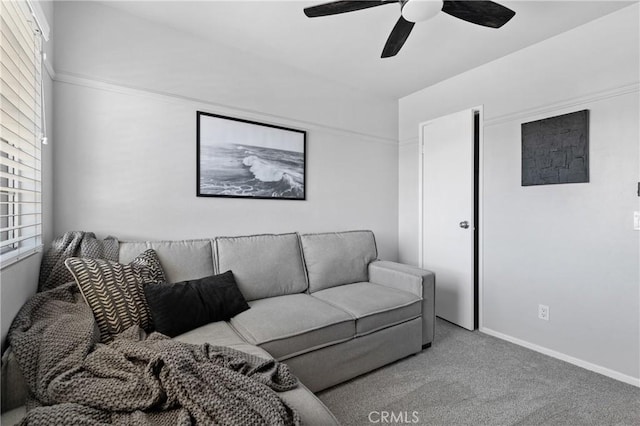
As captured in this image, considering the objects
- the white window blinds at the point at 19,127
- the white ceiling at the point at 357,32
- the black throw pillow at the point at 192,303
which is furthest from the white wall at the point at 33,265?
the white ceiling at the point at 357,32

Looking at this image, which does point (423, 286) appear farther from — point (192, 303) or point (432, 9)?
point (432, 9)

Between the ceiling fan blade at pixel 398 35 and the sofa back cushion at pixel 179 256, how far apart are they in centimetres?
193

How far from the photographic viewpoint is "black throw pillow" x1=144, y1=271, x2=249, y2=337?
1.66m

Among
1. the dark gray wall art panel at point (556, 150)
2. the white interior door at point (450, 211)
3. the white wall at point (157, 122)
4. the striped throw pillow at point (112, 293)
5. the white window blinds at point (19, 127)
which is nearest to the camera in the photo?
the white window blinds at point (19, 127)

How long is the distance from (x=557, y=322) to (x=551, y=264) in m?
0.45

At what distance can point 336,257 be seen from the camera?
9.01 feet

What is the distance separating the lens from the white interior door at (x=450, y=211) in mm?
2910

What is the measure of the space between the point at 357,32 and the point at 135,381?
99.7 inches

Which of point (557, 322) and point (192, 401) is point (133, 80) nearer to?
point (192, 401)

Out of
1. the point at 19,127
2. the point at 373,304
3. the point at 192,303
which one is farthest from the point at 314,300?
the point at 19,127

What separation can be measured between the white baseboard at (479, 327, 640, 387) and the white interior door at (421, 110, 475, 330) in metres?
0.25

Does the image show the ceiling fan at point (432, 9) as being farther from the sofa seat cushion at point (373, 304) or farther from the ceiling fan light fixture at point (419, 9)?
the sofa seat cushion at point (373, 304)

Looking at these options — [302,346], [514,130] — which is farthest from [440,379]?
[514,130]

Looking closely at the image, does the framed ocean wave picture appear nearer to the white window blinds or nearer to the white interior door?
the white window blinds
